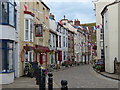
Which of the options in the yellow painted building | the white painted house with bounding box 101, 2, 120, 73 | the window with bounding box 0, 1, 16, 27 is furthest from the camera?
the white painted house with bounding box 101, 2, 120, 73

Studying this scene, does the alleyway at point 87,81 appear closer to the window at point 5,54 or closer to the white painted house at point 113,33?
the white painted house at point 113,33

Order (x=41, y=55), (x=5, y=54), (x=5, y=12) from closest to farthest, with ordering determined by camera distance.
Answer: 1. (x=5, y=54)
2. (x=5, y=12)
3. (x=41, y=55)

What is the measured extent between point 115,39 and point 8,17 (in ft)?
36.9

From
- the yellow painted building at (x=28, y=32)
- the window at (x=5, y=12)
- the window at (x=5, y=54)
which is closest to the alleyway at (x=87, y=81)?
the yellow painted building at (x=28, y=32)

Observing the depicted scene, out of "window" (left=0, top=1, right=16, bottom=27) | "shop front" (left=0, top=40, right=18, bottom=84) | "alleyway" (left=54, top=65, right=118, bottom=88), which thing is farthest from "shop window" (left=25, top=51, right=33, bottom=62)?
"window" (left=0, top=1, right=16, bottom=27)

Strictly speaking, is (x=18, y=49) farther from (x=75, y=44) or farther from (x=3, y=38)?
(x=75, y=44)

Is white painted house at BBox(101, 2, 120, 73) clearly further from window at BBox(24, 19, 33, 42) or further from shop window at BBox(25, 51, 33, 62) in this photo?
window at BBox(24, 19, 33, 42)

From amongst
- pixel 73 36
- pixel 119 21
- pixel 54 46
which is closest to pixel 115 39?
pixel 119 21

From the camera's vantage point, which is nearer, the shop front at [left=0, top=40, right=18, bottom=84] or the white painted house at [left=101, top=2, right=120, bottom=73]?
the shop front at [left=0, top=40, right=18, bottom=84]

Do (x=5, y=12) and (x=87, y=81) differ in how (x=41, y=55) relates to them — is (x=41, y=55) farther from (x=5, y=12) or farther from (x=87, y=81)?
(x=5, y=12)

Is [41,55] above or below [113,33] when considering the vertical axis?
below

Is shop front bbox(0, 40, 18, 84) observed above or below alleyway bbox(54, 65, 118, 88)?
above

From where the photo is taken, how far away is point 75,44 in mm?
55562

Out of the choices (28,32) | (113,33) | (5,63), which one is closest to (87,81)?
(5,63)
